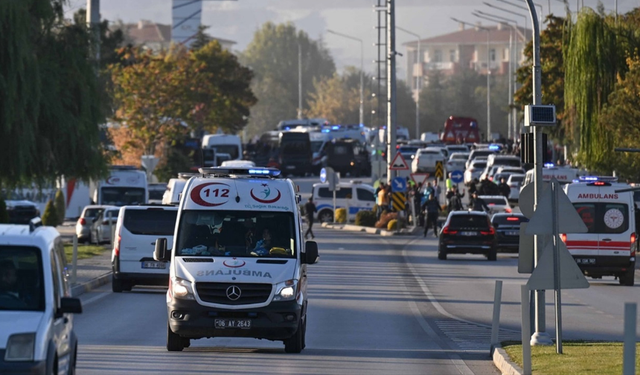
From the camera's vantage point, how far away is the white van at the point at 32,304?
30.2 ft

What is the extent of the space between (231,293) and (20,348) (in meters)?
6.21

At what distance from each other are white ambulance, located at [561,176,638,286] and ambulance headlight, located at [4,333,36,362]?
21975 millimetres

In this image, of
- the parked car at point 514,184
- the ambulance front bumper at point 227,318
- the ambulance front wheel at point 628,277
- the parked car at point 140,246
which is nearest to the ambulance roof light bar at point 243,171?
the ambulance front bumper at point 227,318

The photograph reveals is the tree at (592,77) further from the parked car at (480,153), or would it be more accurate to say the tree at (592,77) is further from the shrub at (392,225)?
the parked car at (480,153)

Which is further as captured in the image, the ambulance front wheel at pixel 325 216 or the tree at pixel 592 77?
the ambulance front wheel at pixel 325 216

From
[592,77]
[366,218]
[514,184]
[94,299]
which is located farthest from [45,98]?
[514,184]

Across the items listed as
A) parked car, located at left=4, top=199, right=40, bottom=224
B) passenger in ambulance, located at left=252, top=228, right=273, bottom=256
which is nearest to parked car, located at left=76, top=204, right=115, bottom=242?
parked car, located at left=4, top=199, right=40, bottom=224

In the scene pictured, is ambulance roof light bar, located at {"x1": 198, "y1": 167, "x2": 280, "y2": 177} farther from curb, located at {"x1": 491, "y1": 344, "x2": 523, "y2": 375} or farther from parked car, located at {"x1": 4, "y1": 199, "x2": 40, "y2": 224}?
parked car, located at {"x1": 4, "y1": 199, "x2": 40, "y2": 224}

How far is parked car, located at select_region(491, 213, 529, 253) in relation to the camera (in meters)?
40.0

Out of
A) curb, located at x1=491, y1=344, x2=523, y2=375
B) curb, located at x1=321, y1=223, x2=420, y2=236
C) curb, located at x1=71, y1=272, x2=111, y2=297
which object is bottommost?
curb, located at x1=321, y1=223, x2=420, y2=236

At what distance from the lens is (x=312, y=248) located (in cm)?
1575

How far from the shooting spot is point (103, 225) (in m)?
41.7

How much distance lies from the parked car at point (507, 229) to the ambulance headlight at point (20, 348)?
31.6m

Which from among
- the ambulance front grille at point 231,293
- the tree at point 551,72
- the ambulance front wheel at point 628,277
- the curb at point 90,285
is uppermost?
the tree at point 551,72
